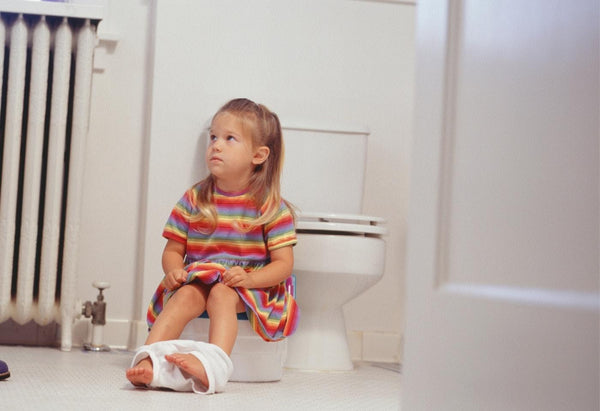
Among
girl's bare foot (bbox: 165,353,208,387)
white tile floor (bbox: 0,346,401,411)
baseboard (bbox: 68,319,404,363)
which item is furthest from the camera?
baseboard (bbox: 68,319,404,363)

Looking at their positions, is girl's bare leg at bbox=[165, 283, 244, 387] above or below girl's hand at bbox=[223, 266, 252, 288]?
below

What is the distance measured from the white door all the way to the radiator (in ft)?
4.73

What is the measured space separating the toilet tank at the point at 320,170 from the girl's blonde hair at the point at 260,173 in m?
0.37

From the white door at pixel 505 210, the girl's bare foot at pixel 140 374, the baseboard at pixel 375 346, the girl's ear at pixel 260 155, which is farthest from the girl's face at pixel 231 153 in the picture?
the white door at pixel 505 210

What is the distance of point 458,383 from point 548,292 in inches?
7.4

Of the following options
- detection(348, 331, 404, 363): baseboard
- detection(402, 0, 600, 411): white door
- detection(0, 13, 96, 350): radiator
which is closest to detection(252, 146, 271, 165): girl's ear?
detection(0, 13, 96, 350): radiator

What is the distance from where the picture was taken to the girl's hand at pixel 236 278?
183 cm

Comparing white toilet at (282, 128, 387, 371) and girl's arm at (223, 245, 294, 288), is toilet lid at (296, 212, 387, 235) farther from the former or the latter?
girl's arm at (223, 245, 294, 288)

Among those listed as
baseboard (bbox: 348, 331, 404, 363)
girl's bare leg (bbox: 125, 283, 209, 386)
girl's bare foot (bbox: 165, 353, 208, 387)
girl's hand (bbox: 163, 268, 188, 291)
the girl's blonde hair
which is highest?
the girl's blonde hair

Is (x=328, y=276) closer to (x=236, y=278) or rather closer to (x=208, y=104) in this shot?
(x=236, y=278)

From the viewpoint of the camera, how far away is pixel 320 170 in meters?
2.42

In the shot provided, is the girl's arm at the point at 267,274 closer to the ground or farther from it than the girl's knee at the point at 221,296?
farther from it

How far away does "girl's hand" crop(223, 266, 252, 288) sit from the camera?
71.9 inches

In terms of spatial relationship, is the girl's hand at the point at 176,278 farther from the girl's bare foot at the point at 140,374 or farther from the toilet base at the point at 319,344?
the toilet base at the point at 319,344
